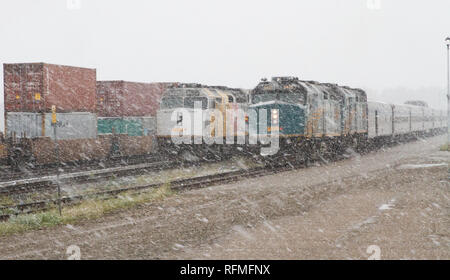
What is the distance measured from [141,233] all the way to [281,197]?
531 cm

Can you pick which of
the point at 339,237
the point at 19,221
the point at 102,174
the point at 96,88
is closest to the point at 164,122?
the point at 102,174

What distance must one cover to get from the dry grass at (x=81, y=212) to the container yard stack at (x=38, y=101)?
38.1 ft

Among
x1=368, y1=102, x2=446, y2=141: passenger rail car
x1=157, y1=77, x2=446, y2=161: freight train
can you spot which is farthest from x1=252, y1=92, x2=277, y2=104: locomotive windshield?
x1=368, y1=102, x2=446, y2=141: passenger rail car

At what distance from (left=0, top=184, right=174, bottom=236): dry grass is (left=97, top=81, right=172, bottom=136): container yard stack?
51.8ft

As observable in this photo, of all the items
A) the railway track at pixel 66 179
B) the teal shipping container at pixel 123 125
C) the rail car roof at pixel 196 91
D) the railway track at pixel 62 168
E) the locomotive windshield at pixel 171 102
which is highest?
the rail car roof at pixel 196 91

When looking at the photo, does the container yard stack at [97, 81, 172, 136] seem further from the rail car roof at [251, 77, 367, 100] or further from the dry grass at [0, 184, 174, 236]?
the dry grass at [0, 184, 174, 236]

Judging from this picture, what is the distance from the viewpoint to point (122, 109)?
30844mm

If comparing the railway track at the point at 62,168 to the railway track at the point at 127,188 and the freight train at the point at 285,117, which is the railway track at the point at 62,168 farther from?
the freight train at the point at 285,117

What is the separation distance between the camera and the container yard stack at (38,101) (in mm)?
24781

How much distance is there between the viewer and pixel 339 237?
31.4 ft

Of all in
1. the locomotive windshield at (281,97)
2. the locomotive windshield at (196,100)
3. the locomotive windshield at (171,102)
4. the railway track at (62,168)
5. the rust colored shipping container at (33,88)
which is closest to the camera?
the railway track at (62,168)

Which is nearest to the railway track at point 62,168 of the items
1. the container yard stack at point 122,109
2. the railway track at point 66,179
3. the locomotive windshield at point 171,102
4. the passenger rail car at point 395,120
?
the railway track at point 66,179

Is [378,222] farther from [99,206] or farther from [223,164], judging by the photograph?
[223,164]

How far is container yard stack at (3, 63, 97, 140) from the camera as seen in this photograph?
24781mm
